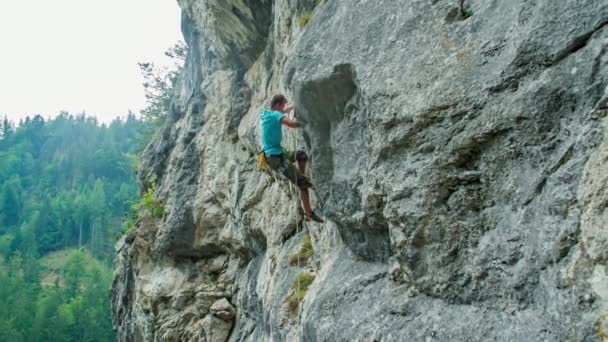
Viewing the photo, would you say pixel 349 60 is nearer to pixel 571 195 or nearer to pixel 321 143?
pixel 321 143

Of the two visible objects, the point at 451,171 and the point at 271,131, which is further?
the point at 271,131

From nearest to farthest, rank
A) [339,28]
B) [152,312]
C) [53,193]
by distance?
[339,28] < [152,312] < [53,193]

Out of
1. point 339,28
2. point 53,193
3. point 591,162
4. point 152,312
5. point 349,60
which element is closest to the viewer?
point 591,162

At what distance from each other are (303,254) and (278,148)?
2.21m

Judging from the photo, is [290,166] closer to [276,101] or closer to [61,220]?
[276,101]

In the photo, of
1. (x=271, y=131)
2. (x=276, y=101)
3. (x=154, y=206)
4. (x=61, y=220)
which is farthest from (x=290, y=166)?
(x=61, y=220)

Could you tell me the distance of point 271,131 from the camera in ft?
25.5

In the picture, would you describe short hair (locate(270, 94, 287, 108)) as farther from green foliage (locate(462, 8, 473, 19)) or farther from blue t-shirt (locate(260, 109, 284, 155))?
green foliage (locate(462, 8, 473, 19))

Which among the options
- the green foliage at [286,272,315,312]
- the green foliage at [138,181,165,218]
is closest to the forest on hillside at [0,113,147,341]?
the green foliage at [138,181,165,218]

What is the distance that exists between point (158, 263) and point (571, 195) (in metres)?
14.3

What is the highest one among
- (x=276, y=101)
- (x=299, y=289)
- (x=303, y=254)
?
(x=276, y=101)

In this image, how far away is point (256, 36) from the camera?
Result: 13.4 m

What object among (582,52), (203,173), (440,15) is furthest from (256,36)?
(582,52)

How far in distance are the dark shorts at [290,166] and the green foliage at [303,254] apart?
1.36 meters
